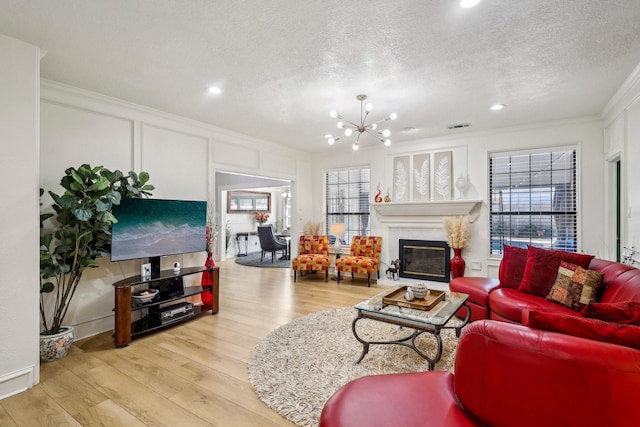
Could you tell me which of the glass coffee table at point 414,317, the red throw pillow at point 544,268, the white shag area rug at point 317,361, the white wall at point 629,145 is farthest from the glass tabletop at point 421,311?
the white wall at point 629,145

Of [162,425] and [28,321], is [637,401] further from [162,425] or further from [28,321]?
[28,321]

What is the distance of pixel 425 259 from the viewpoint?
18.4ft

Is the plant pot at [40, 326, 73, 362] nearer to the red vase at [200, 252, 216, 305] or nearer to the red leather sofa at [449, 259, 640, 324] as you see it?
the red vase at [200, 252, 216, 305]

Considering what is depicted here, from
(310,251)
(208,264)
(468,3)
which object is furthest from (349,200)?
(468,3)

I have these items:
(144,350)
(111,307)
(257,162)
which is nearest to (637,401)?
(144,350)

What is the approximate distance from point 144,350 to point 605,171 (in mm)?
5962

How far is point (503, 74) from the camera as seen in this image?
294 cm

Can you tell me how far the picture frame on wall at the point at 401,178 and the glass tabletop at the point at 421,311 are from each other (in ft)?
9.79

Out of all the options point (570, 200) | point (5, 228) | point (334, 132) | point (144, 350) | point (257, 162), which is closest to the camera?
point (5, 228)

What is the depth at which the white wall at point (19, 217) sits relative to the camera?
7.32 feet

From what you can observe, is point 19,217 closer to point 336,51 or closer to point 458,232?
point 336,51

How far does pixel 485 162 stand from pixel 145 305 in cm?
519

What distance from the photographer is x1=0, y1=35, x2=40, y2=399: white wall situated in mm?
2230

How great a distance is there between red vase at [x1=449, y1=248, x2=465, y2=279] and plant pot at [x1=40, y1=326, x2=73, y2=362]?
16.5ft
